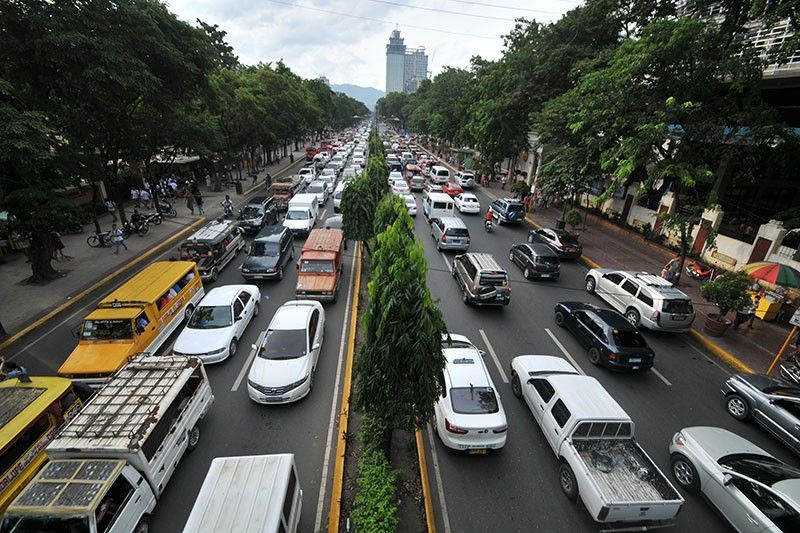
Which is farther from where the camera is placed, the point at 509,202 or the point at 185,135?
the point at 509,202

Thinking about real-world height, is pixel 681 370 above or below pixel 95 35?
below

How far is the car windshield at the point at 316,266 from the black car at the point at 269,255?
1868 mm

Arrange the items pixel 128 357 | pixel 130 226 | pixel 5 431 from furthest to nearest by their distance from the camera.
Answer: pixel 130 226, pixel 128 357, pixel 5 431

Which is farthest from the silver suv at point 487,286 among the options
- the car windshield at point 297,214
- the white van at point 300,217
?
the car windshield at point 297,214

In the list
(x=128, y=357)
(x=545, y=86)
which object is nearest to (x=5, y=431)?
(x=128, y=357)

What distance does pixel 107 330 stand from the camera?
10.3 m

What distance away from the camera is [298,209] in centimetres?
2338

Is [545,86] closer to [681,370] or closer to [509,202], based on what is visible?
[509,202]

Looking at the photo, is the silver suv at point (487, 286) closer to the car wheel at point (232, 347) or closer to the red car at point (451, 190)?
the car wheel at point (232, 347)

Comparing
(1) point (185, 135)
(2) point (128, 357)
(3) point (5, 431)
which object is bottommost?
(2) point (128, 357)

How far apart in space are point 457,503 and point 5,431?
27.9 ft

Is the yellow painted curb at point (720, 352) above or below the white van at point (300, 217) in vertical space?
below

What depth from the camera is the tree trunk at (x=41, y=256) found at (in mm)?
15133

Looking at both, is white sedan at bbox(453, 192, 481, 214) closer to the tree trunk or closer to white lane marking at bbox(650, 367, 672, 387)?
white lane marking at bbox(650, 367, 672, 387)
